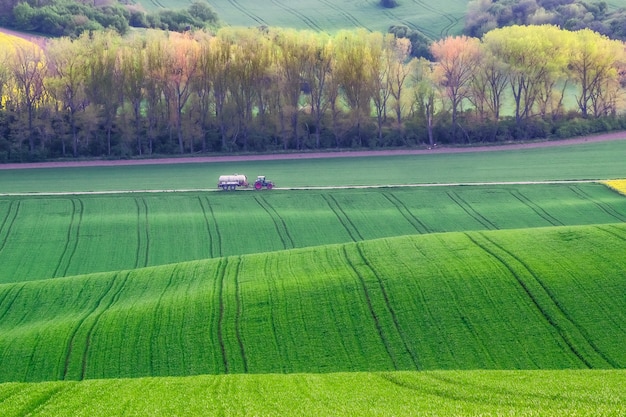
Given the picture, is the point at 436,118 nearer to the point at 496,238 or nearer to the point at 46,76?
the point at 46,76

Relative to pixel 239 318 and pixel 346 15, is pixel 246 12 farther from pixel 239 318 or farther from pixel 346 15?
pixel 239 318

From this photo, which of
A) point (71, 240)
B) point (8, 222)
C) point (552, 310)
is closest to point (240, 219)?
point (71, 240)

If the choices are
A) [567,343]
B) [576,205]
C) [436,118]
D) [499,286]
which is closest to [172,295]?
[499,286]

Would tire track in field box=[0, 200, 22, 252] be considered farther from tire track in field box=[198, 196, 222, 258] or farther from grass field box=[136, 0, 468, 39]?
grass field box=[136, 0, 468, 39]

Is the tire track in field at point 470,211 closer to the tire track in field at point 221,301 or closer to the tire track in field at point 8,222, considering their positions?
the tire track in field at point 221,301

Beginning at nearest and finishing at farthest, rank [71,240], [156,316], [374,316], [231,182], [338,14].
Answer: [374,316]
[156,316]
[71,240]
[231,182]
[338,14]

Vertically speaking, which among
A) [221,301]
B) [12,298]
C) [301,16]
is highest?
[301,16]

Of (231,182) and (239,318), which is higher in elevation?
(231,182)
